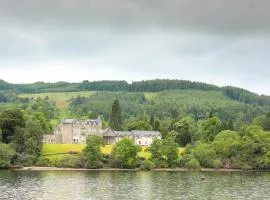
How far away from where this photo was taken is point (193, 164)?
137 metres

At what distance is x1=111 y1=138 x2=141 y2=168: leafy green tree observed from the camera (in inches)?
5413

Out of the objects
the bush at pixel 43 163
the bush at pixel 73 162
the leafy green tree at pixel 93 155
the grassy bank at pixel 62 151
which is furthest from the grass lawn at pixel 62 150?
the leafy green tree at pixel 93 155

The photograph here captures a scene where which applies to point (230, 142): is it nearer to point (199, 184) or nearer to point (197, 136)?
point (197, 136)

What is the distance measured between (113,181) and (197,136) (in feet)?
237

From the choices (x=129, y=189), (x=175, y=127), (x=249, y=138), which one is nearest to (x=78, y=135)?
(x=175, y=127)

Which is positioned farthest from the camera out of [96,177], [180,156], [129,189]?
[180,156]

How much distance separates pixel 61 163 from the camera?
448ft

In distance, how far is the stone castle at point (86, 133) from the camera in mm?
172250

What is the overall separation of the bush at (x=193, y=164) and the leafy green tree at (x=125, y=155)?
1269 cm

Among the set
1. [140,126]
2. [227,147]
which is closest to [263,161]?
[227,147]

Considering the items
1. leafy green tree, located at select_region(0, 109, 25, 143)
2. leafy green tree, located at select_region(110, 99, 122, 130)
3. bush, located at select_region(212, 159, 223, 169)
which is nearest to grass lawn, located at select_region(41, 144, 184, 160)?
leafy green tree, located at select_region(0, 109, 25, 143)

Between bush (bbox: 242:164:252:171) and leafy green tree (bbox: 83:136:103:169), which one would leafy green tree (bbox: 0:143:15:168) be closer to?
leafy green tree (bbox: 83:136:103:169)

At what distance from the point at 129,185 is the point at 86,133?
78.1m

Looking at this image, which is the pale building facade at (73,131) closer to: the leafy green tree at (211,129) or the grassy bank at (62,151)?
the grassy bank at (62,151)
